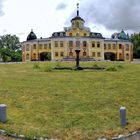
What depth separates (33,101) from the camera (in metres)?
15.9

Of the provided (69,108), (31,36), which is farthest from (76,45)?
(69,108)

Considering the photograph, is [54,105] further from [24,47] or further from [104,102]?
[24,47]

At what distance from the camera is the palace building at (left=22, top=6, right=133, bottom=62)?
84.6m

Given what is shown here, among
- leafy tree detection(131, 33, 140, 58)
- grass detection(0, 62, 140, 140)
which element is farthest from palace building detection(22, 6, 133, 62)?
grass detection(0, 62, 140, 140)

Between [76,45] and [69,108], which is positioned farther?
[76,45]

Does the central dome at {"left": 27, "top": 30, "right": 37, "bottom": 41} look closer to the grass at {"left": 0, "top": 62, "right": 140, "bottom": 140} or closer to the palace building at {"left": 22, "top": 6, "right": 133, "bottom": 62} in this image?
the palace building at {"left": 22, "top": 6, "right": 133, "bottom": 62}

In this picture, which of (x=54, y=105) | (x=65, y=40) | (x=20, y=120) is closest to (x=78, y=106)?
(x=54, y=105)

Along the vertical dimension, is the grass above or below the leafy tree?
below

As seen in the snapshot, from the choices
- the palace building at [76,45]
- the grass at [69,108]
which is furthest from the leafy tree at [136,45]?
the grass at [69,108]

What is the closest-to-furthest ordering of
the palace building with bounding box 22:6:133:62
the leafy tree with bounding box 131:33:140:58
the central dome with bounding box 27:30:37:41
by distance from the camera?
the palace building with bounding box 22:6:133:62 → the central dome with bounding box 27:30:37:41 → the leafy tree with bounding box 131:33:140:58

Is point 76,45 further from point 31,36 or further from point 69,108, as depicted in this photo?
point 69,108

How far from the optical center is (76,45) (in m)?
83.9

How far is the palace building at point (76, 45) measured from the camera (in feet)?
277

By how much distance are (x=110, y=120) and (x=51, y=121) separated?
7.87 ft
